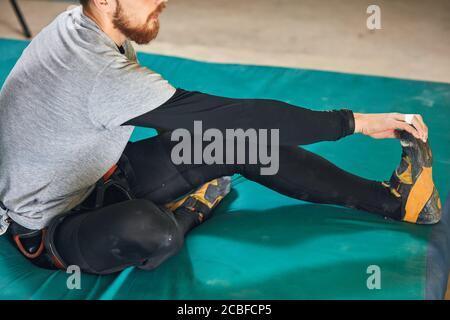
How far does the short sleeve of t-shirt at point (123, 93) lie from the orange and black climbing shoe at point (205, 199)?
17.5 inches

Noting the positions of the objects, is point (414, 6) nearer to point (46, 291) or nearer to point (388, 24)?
point (388, 24)

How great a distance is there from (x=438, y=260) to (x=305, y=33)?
2.05m

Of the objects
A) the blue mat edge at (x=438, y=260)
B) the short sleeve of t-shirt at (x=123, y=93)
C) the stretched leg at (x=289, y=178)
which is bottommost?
the blue mat edge at (x=438, y=260)

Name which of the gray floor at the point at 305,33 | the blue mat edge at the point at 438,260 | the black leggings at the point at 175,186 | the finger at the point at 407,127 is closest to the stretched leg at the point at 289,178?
the black leggings at the point at 175,186

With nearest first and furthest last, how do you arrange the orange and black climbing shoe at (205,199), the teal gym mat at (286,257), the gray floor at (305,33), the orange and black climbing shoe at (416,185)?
the teal gym mat at (286,257), the orange and black climbing shoe at (416,185), the orange and black climbing shoe at (205,199), the gray floor at (305,33)

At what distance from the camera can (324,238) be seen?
5.51 feet

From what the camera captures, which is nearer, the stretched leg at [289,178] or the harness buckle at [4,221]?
the harness buckle at [4,221]

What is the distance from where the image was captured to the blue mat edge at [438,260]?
1.53m

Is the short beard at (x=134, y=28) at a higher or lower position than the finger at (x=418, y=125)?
higher

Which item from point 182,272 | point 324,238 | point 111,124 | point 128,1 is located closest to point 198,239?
point 182,272

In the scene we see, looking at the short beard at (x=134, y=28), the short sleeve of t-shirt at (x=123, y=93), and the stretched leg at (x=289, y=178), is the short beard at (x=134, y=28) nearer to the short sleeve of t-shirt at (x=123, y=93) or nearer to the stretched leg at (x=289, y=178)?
the short sleeve of t-shirt at (x=123, y=93)

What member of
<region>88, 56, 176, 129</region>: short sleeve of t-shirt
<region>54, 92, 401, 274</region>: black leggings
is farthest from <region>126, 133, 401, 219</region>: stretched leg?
<region>88, 56, 176, 129</region>: short sleeve of t-shirt

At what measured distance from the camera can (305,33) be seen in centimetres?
345

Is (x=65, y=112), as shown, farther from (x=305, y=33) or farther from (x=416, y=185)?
(x=305, y=33)
